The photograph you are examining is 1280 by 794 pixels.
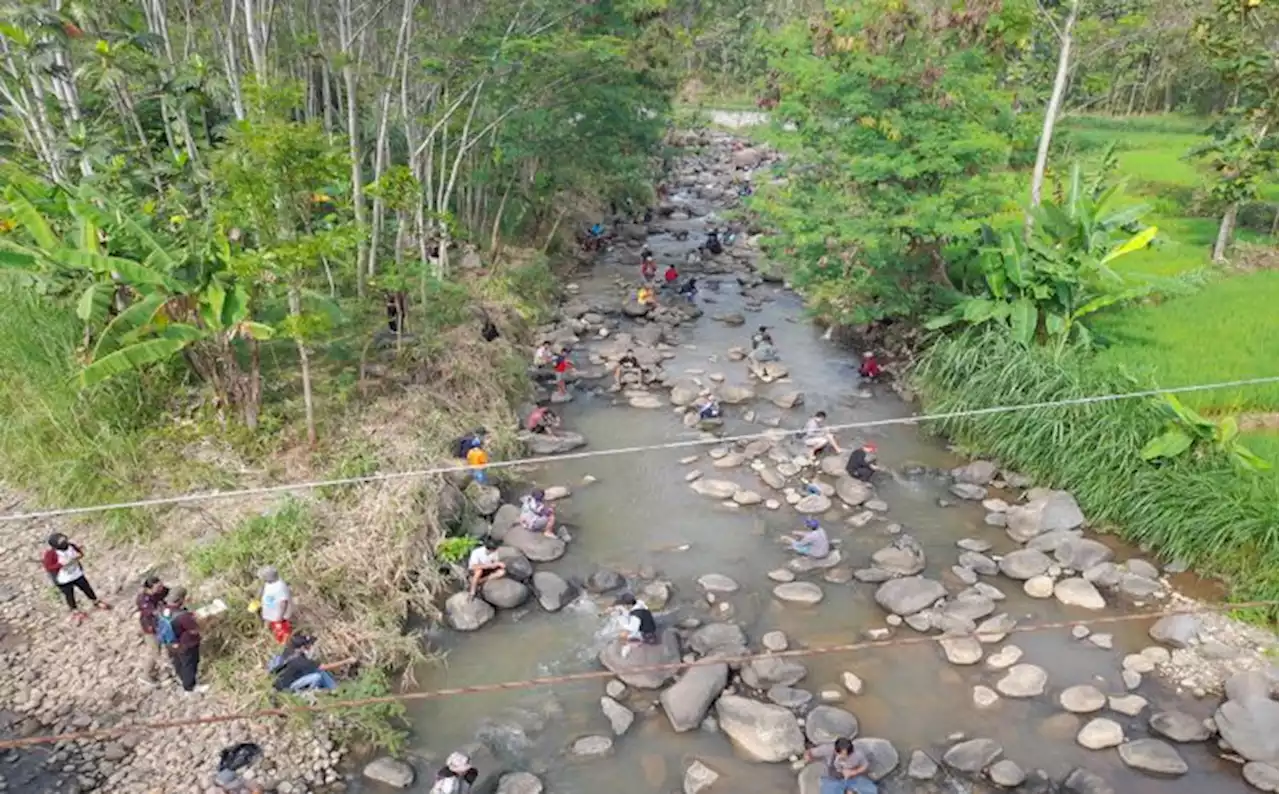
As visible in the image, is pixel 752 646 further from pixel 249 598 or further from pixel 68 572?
pixel 68 572

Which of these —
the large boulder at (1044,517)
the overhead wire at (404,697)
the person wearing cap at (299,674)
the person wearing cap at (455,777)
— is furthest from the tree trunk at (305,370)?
the large boulder at (1044,517)

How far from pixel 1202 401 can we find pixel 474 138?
47.7ft

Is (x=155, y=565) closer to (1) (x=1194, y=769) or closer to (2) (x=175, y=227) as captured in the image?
(2) (x=175, y=227)

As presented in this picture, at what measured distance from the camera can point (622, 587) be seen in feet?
37.4

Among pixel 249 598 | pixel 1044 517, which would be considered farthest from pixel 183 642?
pixel 1044 517

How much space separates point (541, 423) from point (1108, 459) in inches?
351

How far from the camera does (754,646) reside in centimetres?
1029

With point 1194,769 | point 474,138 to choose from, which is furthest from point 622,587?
point 474,138

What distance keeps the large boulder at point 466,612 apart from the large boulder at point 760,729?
3151mm

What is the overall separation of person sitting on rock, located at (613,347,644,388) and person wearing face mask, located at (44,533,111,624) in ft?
33.1

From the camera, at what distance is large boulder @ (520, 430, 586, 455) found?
14.6 metres

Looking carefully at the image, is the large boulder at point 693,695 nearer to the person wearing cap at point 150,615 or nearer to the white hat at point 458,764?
the white hat at point 458,764

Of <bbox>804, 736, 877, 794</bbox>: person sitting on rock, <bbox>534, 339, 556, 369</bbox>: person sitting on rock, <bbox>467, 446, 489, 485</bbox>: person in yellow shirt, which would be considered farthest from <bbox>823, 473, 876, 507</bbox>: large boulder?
<bbox>534, 339, 556, 369</bbox>: person sitting on rock

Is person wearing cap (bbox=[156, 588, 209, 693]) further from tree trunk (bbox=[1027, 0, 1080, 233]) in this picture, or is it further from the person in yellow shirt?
tree trunk (bbox=[1027, 0, 1080, 233])
